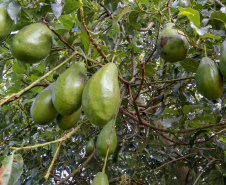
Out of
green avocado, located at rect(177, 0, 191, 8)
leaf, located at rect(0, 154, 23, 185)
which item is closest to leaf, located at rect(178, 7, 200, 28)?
green avocado, located at rect(177, 0, 191, 8)

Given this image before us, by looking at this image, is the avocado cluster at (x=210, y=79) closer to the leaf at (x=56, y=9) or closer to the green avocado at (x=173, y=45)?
the green avocado at (x=173, y=45)

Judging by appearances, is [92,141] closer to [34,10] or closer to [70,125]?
[70,125]

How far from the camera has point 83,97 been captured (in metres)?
0.91

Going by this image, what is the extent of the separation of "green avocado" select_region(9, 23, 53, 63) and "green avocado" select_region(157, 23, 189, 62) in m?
0.64

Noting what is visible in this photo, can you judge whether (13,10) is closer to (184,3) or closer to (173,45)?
(173,45)

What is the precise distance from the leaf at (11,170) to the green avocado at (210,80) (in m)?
0.94

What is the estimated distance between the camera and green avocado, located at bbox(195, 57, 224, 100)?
3.63 ft

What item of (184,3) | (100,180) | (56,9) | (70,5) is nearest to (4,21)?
(56,9)

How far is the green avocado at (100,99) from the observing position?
869 millimetres

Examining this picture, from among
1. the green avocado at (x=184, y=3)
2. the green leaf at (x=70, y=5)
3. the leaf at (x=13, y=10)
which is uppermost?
the leaf at (x=13, y=10)

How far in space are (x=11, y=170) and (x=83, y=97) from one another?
384mm

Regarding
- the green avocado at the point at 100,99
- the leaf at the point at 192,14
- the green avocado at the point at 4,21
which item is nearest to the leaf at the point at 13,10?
the green avocado at the point at 4,21

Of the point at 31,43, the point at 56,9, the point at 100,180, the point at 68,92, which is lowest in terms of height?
the point at 100,180

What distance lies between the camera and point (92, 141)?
215cm
